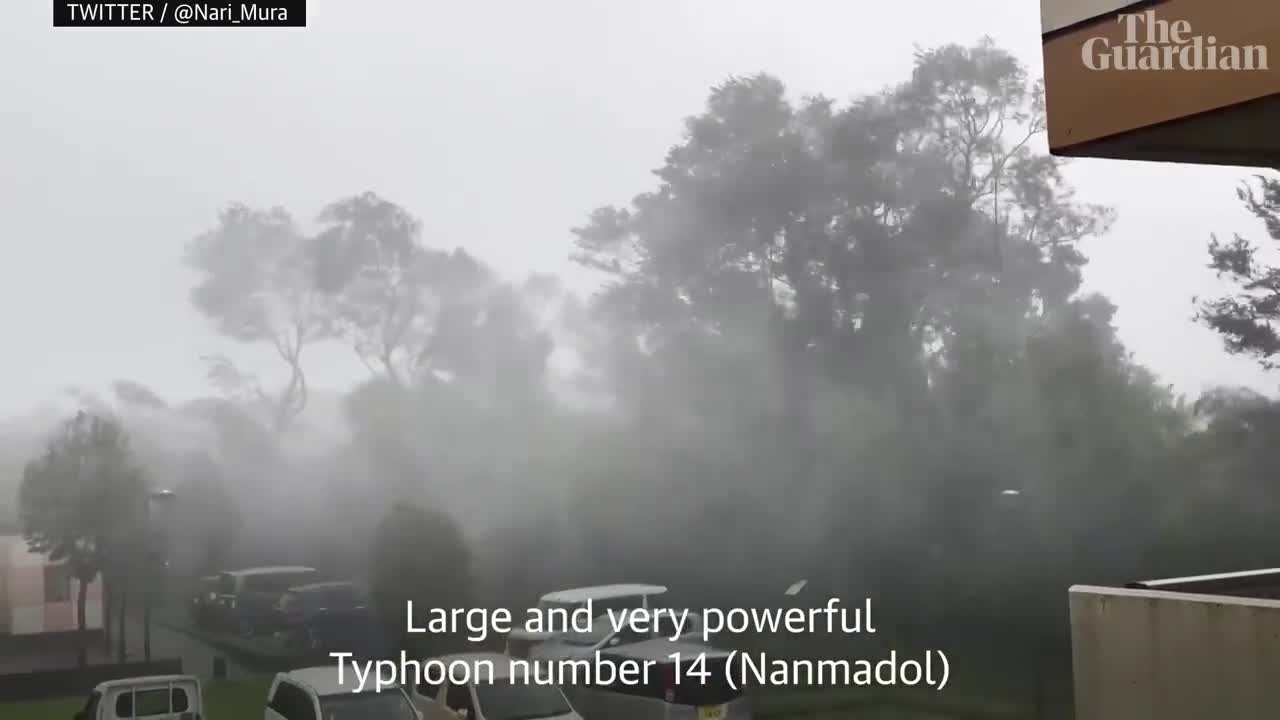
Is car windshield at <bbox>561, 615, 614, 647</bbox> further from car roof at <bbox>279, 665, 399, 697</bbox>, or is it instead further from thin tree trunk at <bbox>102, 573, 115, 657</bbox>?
thin tree trunk at <bbox>102, 573, 115, 657</bbox>

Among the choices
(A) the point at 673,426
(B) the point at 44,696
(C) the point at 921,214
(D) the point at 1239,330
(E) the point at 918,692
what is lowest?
(E) the point at 918,692

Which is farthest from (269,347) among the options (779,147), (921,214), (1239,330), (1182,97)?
(1239,330)

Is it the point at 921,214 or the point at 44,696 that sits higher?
the point at 921,214

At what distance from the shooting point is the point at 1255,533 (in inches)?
248

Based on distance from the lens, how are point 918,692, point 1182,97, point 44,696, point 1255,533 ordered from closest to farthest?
1. point 1182,97
2. point 44,696
3. point 918,692
4. point 1255,533

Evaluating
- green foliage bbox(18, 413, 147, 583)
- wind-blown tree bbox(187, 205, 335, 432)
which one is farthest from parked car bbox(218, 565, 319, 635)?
wind-blown tree bbox(187, 205, 335, 432)

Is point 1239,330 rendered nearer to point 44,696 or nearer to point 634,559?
point 634,559

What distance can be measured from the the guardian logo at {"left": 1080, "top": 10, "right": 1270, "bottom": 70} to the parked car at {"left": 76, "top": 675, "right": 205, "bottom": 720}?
3972 millimetres

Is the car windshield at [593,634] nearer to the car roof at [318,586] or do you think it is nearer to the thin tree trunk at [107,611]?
the car roof at [318,586]

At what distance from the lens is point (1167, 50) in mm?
2422

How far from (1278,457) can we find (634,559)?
11.3ft

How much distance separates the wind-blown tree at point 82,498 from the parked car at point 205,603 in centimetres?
33

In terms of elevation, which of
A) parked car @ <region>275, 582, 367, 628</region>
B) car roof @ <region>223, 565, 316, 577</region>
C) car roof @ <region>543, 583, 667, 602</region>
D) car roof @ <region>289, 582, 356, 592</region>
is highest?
car roof @ <region>223, 565, 316, 577</region>

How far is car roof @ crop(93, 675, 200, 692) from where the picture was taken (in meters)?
4.70
